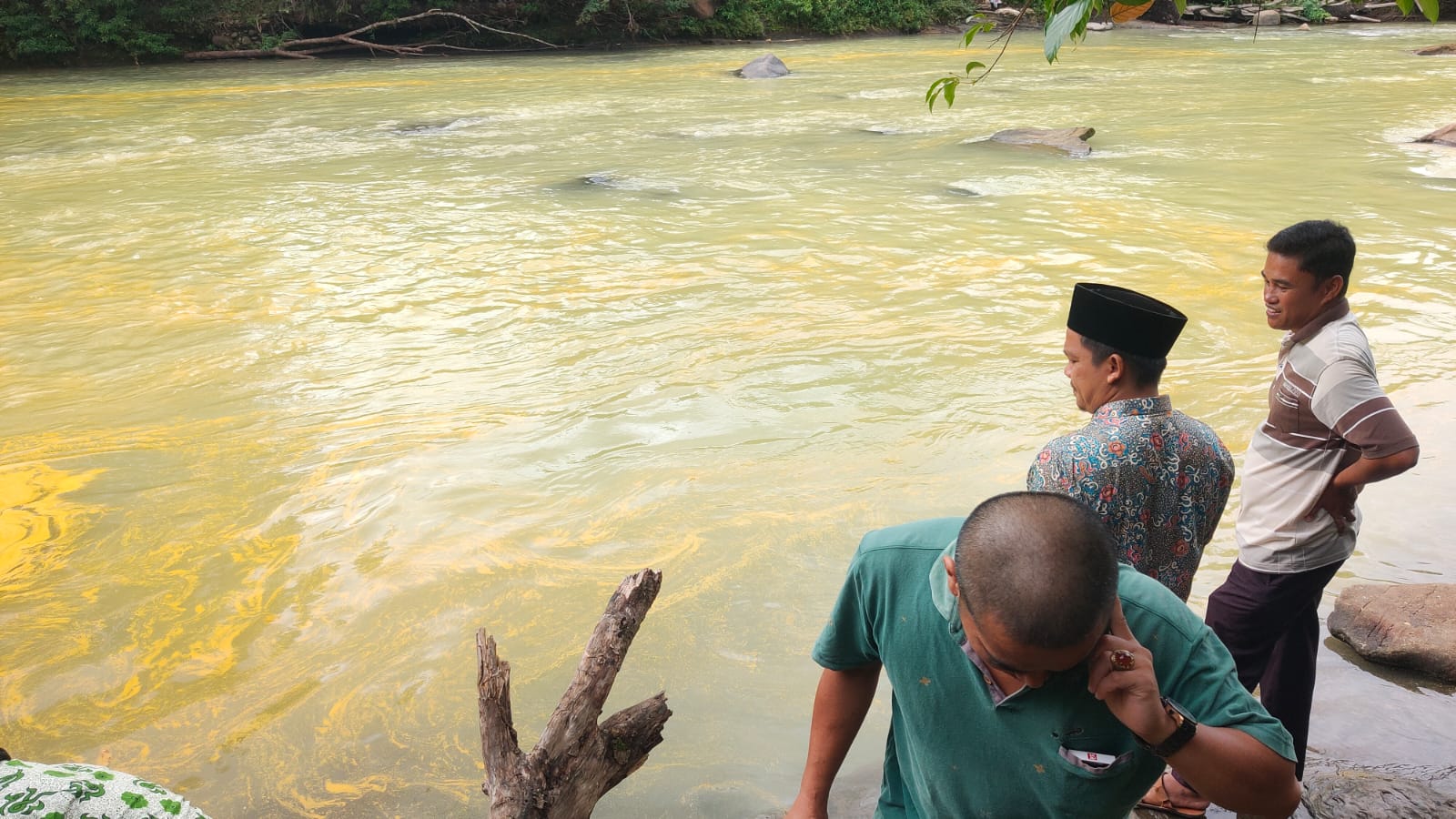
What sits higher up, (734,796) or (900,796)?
(900,796)

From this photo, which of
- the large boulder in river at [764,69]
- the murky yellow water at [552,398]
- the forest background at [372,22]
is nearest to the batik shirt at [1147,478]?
the murky yellow water at [552,398]

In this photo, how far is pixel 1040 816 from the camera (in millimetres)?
1695

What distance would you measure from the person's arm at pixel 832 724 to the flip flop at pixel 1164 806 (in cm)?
127

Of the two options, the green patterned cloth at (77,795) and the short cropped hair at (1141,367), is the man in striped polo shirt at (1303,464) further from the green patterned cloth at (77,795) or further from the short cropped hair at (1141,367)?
the green patterned cloth at (77,795)

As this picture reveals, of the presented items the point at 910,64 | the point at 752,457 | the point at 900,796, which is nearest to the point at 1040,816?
the point at 900,796

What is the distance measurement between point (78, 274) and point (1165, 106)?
13.7m

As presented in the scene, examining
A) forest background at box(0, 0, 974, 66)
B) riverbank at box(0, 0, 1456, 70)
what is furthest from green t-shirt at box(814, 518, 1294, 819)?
forest background at box(0, 0, 974, 66)

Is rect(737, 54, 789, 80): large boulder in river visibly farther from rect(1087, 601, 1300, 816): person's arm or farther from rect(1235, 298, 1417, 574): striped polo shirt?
rect(1087, 601, 1300, 816): person's arm

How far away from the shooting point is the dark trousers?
8.91ft

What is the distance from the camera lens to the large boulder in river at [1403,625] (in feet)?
11.7

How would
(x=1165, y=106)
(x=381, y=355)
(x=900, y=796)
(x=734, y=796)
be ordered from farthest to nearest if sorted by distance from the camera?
1. (x=1165, y=106)
2. (x=381, y=355)
3. (x=734, y=796)
4. (x=900, y=796)

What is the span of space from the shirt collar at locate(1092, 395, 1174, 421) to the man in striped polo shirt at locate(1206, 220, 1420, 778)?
56 cm

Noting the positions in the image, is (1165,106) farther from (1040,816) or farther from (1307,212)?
(1040,816)

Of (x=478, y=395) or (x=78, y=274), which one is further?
(x=78, y=274)
